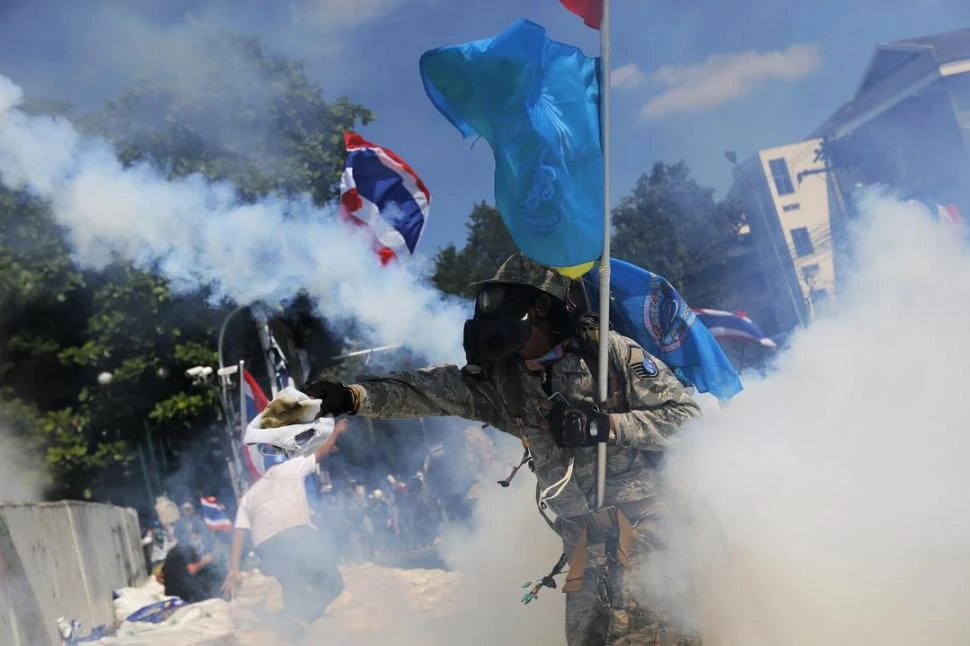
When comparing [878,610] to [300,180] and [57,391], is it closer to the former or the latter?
[300,180]

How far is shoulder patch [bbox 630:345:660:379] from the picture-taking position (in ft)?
13.3

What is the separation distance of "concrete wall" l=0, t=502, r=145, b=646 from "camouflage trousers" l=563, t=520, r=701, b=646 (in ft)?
13.5

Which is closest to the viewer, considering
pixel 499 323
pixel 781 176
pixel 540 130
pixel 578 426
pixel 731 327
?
pixel 578 426

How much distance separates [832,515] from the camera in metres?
4.65

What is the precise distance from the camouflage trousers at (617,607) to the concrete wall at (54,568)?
162 inches

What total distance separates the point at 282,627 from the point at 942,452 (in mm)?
4548

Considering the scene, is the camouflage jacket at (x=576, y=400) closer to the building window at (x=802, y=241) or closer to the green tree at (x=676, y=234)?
the green tree at (x=676, y=234)

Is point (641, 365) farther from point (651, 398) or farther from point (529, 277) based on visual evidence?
point (529, 277)

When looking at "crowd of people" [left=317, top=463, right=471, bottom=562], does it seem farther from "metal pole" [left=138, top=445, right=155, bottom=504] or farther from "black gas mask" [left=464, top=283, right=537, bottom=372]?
"black gas mask" [left=464, top=283, right=537, bottom=372]

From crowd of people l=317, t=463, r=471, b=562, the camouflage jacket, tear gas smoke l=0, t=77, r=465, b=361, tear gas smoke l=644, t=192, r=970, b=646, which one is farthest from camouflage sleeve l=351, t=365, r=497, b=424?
crowd of people l=317, t=463, r=471, b=562

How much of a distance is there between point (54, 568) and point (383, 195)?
4.95m

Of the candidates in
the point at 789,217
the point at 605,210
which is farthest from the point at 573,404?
the point at 789,217

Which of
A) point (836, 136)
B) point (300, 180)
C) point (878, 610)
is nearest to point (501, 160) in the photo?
point (878, 610)

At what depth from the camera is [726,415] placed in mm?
4887
